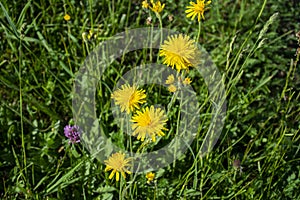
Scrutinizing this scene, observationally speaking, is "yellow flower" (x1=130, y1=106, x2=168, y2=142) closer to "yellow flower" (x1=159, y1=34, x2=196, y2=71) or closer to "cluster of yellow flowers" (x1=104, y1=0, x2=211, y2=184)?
"cluster of yellow flowers" (x1=104, y1=0, x2=211, y2=184)

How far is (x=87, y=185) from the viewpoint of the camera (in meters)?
1.45

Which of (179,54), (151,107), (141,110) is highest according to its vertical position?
(179,54)

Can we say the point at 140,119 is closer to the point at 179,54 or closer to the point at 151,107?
the point at 151,107

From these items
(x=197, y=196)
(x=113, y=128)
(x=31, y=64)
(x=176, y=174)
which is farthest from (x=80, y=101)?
(x=197, y=196)

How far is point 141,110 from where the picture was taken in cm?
135

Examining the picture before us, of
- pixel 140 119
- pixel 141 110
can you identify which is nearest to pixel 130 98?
pixel 140 119

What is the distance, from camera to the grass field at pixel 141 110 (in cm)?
140

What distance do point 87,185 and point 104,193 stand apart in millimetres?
65

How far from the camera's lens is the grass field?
1.40 meters

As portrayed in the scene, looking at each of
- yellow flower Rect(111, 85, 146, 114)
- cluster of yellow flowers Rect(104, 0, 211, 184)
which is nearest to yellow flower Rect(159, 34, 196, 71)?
cluster of yellow flowers Rect(104, 0, 211, 184)

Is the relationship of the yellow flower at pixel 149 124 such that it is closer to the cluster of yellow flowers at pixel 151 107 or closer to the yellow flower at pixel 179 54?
the cluster of yellow flowers at pixel 151 107

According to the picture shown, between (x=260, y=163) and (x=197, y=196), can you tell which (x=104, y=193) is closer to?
(x=197, y=196)

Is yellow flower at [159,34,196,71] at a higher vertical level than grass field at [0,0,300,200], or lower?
higher

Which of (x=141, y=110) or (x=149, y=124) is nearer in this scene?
(x=149, y=124)
